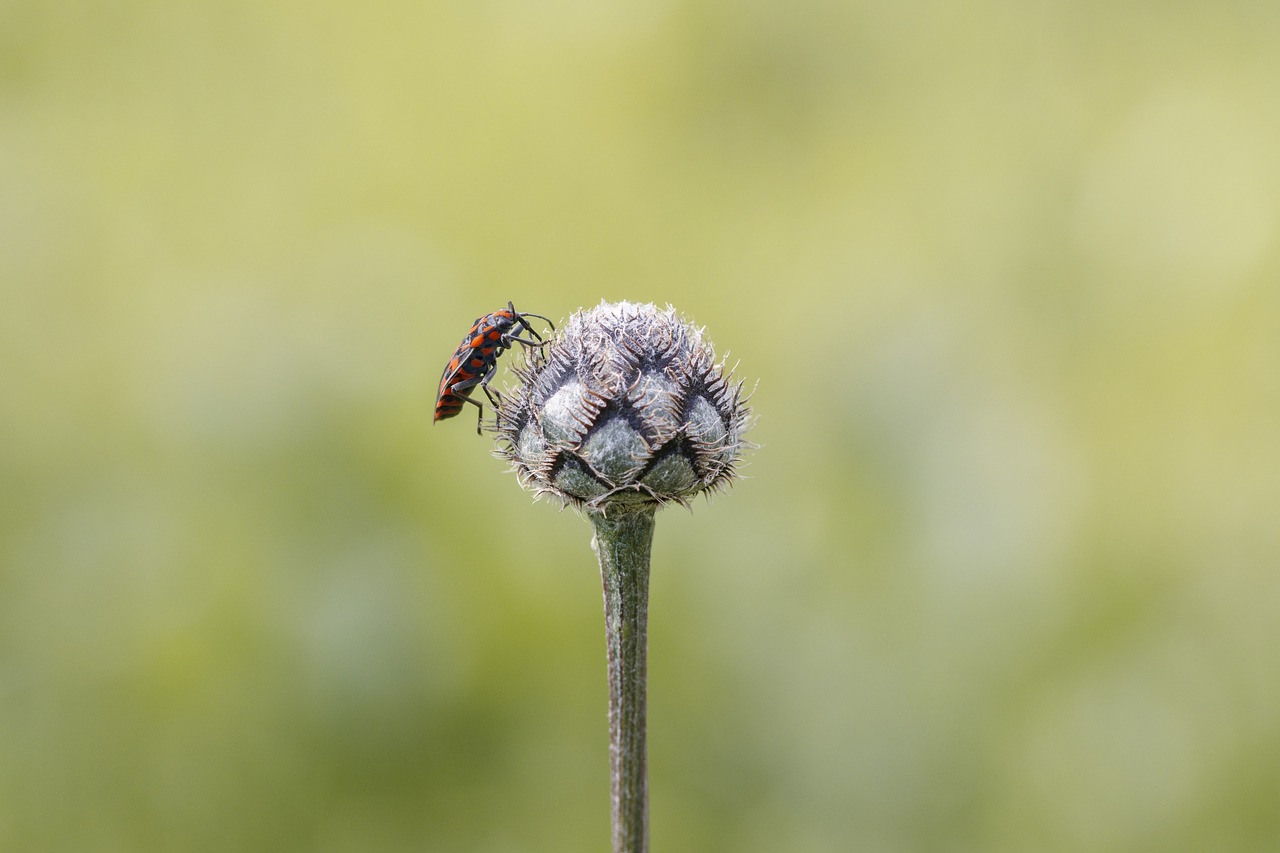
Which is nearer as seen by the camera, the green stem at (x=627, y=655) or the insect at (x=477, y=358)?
the green stem at (x=627, y=655)

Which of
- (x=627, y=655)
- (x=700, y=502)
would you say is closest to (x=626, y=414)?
(x=627, y=655)

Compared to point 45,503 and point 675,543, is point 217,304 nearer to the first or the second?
point 45,503

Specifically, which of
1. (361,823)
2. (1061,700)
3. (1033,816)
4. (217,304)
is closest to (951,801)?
(1033,816)

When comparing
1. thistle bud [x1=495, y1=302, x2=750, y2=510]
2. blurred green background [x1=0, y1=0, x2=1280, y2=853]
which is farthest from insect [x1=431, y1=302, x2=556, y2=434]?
blurred green background [x1=0, y1=0, x2=1280, y2=853]

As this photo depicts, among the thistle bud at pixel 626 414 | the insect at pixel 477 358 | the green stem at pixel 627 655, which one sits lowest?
the green stem at pixel 627 655

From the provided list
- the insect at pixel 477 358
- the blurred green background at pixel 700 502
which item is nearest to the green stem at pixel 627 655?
the insect at pixel 477 358

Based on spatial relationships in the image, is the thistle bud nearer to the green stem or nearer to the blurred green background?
the green stem

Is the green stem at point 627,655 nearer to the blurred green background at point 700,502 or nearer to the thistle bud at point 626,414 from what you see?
the thistle bud at point 626,414

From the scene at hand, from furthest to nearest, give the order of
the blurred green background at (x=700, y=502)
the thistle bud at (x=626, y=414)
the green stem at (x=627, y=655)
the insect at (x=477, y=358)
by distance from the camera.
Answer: the blurred green background at (x=700, y=502) < the insect at (x=477, y=358) < the thistle bud at (x=626, y=414) < the green stem at (x=627, y=655)
